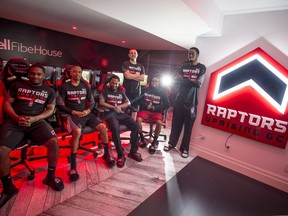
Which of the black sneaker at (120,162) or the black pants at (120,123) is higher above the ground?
the black pants at (120,123)

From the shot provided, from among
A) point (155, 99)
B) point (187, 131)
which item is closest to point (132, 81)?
point (155, 99)

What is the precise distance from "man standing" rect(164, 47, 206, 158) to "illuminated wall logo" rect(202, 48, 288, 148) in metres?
0.31

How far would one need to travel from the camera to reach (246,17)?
9.27 ft

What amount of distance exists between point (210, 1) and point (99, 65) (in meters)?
6.82

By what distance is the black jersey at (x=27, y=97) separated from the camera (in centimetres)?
205

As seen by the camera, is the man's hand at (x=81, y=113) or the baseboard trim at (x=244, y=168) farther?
the baseboard trim at (x=244, y=168)

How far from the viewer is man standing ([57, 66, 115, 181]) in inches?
92.6

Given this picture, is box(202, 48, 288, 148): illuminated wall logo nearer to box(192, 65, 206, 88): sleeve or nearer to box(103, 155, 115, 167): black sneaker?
box(192, 65, 206, 88): sleeve

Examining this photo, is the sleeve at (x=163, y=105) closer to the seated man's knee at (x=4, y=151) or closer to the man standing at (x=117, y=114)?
the man standing at (x=117, y=114)

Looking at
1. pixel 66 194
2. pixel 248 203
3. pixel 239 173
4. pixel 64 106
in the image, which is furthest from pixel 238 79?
pixel 66 194

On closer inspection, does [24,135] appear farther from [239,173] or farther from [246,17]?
[246,17]

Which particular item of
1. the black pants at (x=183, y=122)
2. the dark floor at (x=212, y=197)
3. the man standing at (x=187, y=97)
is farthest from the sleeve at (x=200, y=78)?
the dark floor at (x=212, y=197)

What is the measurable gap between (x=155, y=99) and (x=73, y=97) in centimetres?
157

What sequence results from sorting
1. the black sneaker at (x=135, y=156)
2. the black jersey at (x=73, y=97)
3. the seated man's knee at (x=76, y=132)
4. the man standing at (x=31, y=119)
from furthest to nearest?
the black sneaker at (x=135, y=156) → the black jersey at (x=73, y=97) → the seated man's knee at (x=76, y=132) → the man standing at (x=31, y=119)
